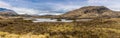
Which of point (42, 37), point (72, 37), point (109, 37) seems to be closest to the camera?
point (42, 37)

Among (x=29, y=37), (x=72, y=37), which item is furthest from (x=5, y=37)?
(x=72, y=37)

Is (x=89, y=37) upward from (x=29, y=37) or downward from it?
downward

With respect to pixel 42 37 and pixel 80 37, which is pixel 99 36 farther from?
pixel 42 37

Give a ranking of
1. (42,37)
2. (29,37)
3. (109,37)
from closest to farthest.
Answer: (29,37) → (42,37) → (109,37)

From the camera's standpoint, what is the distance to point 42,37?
29562 millimetres

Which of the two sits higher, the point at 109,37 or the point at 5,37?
the point at 5,37

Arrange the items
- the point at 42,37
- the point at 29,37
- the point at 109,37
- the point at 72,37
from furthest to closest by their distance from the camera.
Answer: the point at 109,37
the point at 72,37
the point at 42,37
the point at 29,37

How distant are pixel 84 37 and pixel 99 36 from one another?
2.94 metres

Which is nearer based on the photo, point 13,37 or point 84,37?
point 13,37

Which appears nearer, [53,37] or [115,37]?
[53,37]

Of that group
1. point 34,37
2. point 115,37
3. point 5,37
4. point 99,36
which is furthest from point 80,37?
point 5,37

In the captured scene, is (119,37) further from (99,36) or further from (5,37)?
(5,37)

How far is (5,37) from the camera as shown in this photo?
29000 mm

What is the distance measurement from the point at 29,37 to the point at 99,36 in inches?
466
